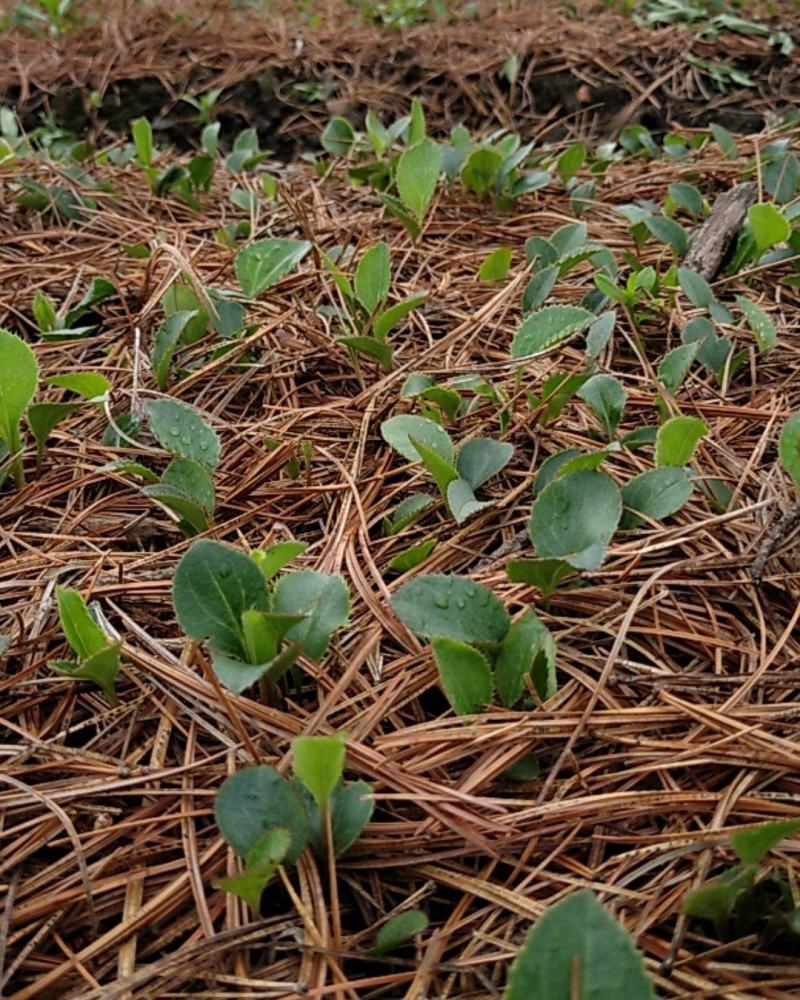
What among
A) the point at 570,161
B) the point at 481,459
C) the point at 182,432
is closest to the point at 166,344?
the point at 182,432

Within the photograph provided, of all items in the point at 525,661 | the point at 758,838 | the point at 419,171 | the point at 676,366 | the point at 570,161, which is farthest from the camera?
the point at 570,161

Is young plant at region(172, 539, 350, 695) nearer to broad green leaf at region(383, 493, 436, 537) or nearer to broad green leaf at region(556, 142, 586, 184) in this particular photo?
broad green leaf at region(383, 493, 436, 537)

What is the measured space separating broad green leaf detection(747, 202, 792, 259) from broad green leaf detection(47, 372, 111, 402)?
1.28m

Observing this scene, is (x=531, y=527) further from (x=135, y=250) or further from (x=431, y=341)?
(x=135, y=250)

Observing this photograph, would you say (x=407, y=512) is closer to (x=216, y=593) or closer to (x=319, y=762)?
(x=216, y=593)

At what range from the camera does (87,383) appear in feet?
4.74

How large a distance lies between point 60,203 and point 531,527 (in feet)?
5.87

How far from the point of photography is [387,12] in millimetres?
4539

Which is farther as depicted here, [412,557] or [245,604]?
[412,557]

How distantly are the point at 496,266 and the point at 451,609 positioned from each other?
1.04m

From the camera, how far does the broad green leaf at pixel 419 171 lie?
1936 mm

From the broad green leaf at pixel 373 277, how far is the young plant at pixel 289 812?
3.28ft

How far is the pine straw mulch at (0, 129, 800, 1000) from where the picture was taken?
0.81 m

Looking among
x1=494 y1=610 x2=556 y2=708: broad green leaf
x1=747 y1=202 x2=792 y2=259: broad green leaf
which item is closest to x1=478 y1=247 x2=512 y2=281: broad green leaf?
x1=747 y1=202 x2=792 y2=259: broad green leaf
